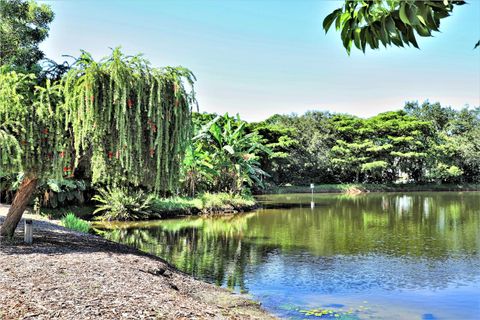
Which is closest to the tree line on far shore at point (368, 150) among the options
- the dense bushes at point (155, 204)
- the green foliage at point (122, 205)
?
the dense bushes at point (155, 204)

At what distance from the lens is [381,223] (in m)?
20.5

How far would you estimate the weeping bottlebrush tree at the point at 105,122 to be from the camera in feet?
28.2

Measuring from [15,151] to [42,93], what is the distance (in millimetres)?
1236

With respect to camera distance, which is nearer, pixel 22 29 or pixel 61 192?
pixel 22 29

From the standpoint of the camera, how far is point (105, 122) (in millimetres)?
8930

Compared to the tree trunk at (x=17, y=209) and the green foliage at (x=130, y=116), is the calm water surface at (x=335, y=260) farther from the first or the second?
the tree trunk at (x=17, y=209)

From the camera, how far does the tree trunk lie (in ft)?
29.9

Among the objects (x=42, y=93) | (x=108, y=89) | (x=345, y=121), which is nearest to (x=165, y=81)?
(x=108, y=89)

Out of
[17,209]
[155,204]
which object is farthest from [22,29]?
[155,204]

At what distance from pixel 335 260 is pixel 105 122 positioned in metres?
6.82

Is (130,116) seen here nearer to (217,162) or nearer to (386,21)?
(386,21)

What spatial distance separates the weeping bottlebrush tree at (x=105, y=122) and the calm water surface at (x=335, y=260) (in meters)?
3.05

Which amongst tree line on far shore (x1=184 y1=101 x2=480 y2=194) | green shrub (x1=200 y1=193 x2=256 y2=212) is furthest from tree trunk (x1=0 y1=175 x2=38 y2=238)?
tree line on far shore (x1=184 y1=101 x2=480 y2=194)

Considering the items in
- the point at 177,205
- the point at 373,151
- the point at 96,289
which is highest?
the point at 373,151
